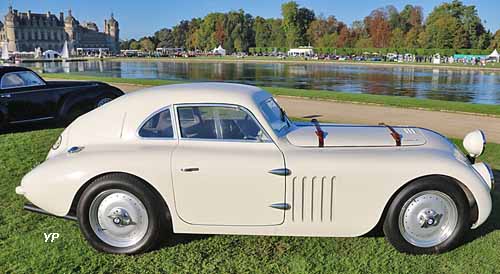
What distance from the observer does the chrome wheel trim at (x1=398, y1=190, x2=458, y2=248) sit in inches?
144

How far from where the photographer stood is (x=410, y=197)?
3627mm

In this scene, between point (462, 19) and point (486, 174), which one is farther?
point (462, 19)

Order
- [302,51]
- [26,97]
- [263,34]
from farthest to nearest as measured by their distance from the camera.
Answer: [263,34] → [302,51] → [26,97]

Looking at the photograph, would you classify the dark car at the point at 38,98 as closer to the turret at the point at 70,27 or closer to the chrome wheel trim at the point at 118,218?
the chrome wheel trim at the point at 118,218

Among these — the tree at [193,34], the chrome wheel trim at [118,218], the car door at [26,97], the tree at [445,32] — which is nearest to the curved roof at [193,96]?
the chrome wheel trim at [118,218]

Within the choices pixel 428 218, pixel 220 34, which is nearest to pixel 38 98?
pixel 428 218

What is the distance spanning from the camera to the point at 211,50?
14662cm

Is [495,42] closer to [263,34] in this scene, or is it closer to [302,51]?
[302,51]

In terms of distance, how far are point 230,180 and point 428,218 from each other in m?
1.71

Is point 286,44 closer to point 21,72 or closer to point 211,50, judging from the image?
point 211,50

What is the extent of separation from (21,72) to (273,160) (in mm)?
7160

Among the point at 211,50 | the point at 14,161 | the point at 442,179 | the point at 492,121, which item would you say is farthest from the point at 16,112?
the point at 211,50

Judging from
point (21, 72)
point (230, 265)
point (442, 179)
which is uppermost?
point (21, 72)

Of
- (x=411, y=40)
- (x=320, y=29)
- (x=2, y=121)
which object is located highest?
(x=320, y=29)
